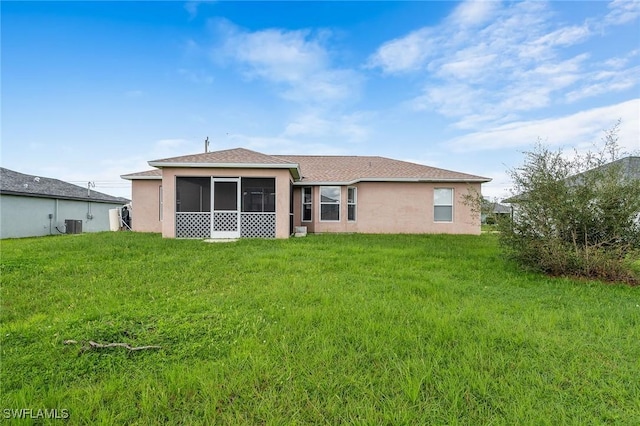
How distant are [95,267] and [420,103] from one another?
601 inches

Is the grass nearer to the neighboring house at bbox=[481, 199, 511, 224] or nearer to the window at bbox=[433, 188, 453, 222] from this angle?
the neighboring house at bbox=[481, 199, 511, 224]

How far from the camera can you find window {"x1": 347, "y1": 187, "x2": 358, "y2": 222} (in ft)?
50.9

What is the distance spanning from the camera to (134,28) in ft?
34.9

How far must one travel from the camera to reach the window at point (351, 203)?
15.5 metres

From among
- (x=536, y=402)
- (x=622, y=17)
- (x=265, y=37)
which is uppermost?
(x=265, y=37)

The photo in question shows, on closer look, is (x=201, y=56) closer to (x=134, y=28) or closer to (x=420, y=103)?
(x=134, y=28)

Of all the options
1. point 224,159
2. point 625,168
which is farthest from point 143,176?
point 625,168

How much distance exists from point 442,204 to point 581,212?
29.4 feet

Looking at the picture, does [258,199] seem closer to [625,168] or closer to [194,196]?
[194,196]

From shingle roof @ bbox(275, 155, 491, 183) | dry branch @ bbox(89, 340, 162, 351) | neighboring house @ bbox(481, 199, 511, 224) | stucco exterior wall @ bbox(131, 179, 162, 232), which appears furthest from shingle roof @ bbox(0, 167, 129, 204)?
neighboring house @ bbox(481, 199, 511, 224)

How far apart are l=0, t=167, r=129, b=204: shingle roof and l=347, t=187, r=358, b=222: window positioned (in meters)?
19.0

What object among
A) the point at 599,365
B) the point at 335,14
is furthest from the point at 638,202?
the point at 335,14

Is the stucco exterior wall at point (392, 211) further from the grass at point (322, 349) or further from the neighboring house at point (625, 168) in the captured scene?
the grass at point (322, 349)

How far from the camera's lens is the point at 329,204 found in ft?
50.8
